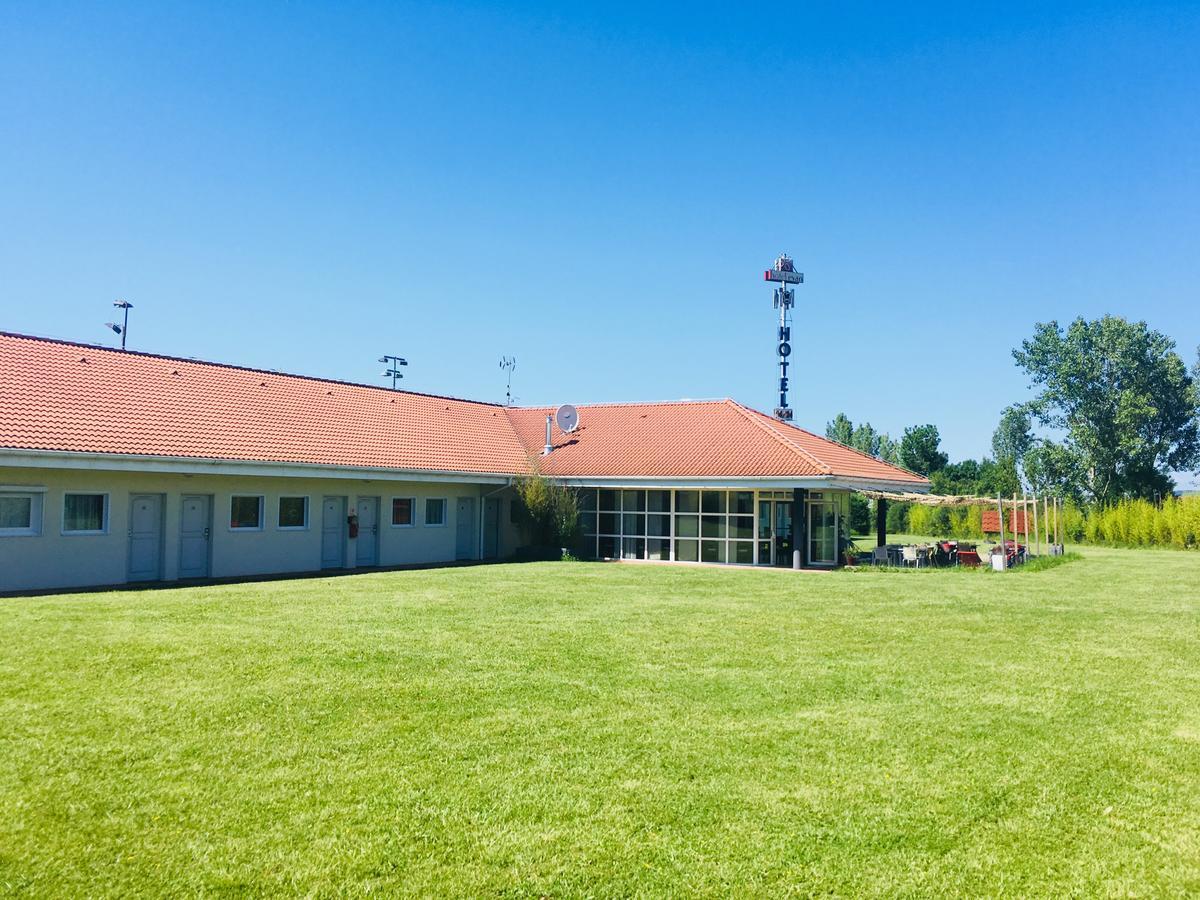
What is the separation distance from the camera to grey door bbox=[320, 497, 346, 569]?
79.2 ft

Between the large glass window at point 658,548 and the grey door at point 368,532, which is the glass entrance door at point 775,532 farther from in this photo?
the grey door at point 368,532

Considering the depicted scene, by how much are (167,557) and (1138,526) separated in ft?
137

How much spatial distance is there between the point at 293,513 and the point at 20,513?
634 cm

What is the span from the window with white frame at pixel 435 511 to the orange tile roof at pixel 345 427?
1.27 metres

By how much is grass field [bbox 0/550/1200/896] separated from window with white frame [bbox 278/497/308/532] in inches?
345

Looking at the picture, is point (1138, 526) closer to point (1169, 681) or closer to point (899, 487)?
point (899, 487)

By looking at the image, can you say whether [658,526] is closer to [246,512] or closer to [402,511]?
[402,511]

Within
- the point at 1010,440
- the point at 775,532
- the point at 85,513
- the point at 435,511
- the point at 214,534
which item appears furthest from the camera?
the point at 1010,440

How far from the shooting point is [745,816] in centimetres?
611

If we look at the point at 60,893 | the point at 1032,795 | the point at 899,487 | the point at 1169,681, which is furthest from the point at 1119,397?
the point at 60,893

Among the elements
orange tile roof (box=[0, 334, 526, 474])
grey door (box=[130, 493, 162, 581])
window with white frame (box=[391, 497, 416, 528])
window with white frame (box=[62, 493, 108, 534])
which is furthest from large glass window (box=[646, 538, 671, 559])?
window with white frame (box=[62, 493, 108, 534])

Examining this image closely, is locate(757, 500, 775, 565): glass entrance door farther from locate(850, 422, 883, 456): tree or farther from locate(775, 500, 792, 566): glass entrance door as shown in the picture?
locate(850, 422, 883, 456): tree

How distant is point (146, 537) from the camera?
66.9 ft

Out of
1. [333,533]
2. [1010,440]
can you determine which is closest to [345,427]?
[333,533]
